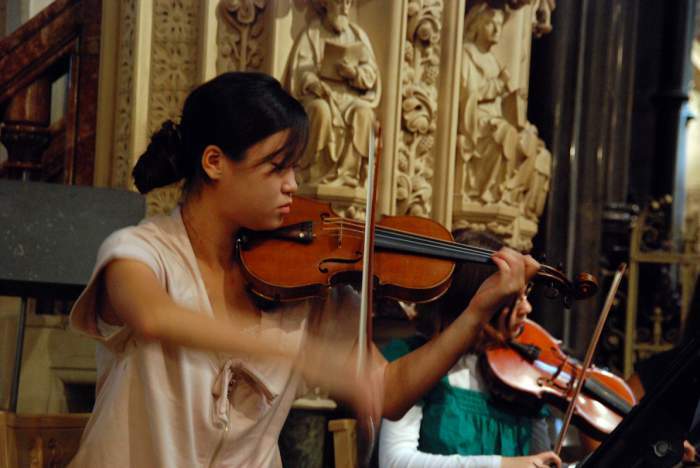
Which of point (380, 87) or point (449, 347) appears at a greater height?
point (380, 87)

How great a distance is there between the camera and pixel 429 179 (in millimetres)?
3977

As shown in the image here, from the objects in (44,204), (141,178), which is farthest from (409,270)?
(44,204)

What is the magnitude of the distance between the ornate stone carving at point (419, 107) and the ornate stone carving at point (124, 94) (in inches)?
36.2

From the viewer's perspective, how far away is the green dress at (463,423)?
110 inches

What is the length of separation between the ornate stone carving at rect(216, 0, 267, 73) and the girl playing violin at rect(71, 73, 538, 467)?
1.51 m

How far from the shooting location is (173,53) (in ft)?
12.4

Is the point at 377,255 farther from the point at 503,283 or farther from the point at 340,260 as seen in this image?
the point at 503,283

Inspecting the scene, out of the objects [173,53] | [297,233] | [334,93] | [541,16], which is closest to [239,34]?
[173,53]

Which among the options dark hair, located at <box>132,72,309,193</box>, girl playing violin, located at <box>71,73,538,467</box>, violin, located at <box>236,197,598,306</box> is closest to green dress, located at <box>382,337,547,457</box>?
violin, located at <box>236,197,598,306</box>

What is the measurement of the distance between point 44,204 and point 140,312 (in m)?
1.12

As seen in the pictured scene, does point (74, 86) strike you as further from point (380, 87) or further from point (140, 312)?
point (140, 312)

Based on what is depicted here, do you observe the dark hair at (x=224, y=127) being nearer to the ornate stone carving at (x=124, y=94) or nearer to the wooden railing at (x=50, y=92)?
the ornate stone carving at (x=124, y=94)

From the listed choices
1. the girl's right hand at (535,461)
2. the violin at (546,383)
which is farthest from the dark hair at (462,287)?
the girl's right hand at (535,461)

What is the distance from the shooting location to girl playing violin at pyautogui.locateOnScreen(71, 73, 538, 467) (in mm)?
2072
